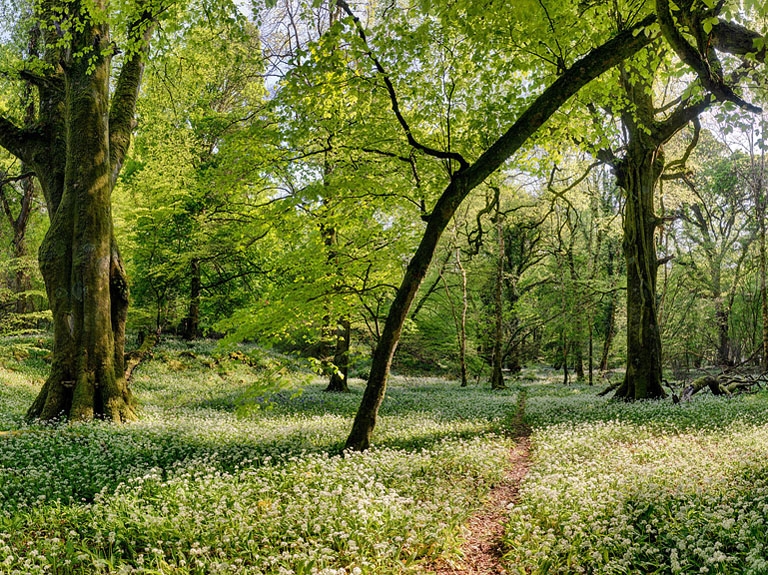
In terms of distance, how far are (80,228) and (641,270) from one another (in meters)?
14.9

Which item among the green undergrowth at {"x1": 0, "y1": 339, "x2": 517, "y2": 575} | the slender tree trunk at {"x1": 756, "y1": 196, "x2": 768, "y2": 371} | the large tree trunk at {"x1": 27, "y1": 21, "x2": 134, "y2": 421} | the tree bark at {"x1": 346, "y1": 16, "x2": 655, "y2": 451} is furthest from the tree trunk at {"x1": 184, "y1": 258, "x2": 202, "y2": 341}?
the slender tree trunk at {"x1": 756, "y1": 196, "x2": 768, "y2": 371}

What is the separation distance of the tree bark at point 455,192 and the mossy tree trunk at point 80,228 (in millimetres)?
6170

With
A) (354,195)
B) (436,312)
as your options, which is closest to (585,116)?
(354,195)

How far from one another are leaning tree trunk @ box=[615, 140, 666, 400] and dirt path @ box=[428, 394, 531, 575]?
7.80 meters

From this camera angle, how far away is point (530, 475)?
7.28 meters

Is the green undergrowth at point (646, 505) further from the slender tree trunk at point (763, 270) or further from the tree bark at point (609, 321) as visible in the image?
the tree bark at point (609, 321)

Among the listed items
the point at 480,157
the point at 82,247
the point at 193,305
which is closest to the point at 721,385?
the point at 480,157

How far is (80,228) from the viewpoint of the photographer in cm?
1125

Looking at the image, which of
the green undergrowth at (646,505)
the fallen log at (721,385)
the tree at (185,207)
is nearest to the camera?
the green undergrowth at (646,505)

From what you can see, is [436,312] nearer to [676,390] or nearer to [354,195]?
[676,390]

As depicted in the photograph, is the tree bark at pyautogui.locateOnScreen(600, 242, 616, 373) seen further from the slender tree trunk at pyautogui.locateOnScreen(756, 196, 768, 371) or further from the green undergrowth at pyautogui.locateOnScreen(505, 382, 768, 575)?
the green undergrowth at pyautogui.locateOnScreen(505, 382, 768, 575)

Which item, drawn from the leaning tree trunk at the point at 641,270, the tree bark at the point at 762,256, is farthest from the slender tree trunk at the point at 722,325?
the leaning tree trunk at the point at 641,270

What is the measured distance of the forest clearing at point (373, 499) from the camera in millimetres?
4477

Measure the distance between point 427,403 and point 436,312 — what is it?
18.8 m
